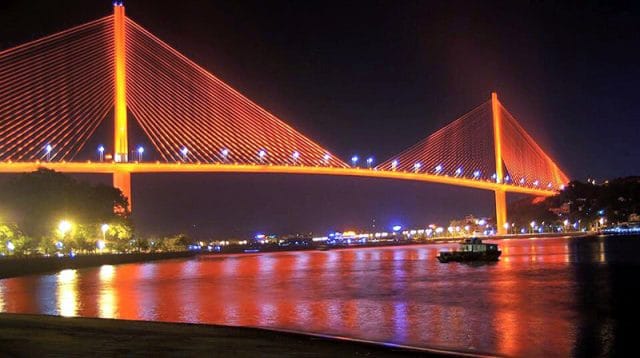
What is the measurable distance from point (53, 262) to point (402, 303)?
972 inches

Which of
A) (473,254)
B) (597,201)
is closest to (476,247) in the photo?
(473,254)

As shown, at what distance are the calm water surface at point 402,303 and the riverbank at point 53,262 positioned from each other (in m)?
4.87

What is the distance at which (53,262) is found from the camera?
1458 inches

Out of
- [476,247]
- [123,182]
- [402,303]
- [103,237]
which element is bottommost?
[402,303]

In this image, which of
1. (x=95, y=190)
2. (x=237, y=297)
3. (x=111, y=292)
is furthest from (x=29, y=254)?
(x=237, y=297)

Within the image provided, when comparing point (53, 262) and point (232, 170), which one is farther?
point (232, 170)

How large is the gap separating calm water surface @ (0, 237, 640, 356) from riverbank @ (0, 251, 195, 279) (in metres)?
4.87

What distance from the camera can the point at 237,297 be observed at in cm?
2003

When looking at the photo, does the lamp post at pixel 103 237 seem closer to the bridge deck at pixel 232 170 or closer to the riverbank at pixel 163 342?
the bridge deck at pixel 232 170

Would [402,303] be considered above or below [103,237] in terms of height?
below

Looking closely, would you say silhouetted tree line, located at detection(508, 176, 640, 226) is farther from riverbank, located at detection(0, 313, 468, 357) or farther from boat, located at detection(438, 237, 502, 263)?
riverbank, located at detection(0, 313, 468, 357)

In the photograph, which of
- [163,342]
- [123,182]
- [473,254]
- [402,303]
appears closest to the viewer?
[163,342]

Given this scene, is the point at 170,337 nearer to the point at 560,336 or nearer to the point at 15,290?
the point at 560,336

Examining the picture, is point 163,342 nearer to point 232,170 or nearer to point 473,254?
point 473,254
